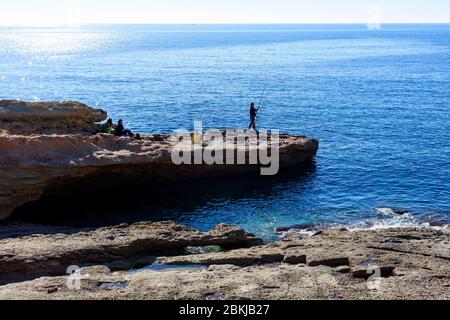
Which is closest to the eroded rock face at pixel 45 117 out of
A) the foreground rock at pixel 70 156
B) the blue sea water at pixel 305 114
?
the foreground rock at pixel 70 156

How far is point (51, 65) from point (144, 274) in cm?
9519

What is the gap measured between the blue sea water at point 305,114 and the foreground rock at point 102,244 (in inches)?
155

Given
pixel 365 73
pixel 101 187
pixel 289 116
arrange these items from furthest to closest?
pixel 365 73
pixel 289 116
pixel 101 187

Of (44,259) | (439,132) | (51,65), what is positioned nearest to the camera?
(44,259)

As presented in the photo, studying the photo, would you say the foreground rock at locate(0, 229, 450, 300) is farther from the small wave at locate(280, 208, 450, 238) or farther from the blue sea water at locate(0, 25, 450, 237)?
the blue sea water at locate(0, 25, 450, 237)

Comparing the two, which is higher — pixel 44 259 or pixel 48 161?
pixel 48 161

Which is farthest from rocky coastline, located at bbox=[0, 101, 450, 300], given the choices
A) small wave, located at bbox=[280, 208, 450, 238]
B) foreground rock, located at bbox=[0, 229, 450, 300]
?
small wave, located at bbox=[280, 208, 450, 238]

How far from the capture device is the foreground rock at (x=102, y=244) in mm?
20469

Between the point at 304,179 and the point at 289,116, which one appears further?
the point at 289,116

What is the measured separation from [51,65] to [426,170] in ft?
283

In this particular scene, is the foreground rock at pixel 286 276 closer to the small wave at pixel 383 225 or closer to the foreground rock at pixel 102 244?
the foreground rock at pixel 102 244

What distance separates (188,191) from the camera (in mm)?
32969
